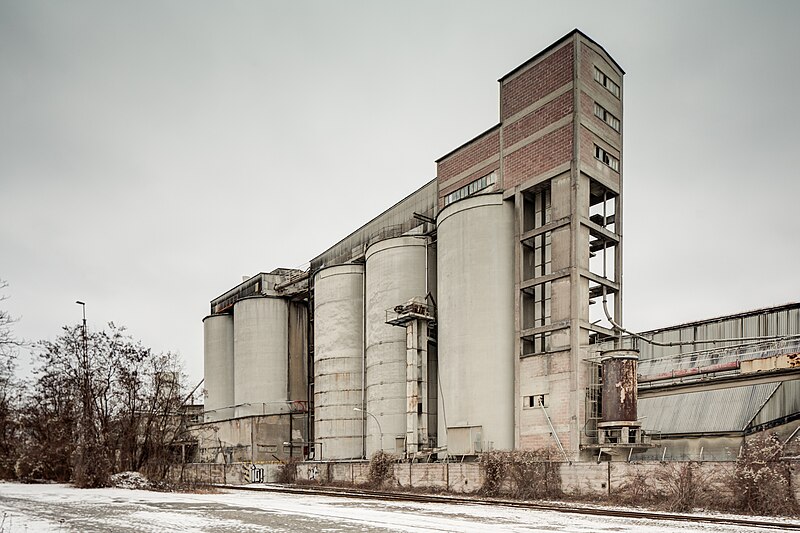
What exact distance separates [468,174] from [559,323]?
42.4 ft

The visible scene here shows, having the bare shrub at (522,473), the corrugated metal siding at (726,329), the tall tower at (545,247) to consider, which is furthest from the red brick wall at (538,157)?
the bare shrub at (522,473)

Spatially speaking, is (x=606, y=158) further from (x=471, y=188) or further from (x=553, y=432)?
(x=553, y=432)

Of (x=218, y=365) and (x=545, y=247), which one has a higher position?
(x=545, y=247)

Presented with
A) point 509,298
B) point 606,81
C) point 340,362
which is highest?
point 606,81

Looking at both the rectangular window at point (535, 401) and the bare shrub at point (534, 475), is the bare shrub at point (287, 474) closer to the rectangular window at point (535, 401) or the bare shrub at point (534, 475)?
the rectangular window at point (535, 401)

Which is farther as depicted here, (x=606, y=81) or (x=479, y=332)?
(x=606, y=81)

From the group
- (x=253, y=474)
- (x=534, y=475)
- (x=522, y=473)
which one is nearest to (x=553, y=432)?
(x=522, y=473)

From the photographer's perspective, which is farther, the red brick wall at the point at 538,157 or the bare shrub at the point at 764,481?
the red brick wall at the point at 538,157

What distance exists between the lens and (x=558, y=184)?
140 feet

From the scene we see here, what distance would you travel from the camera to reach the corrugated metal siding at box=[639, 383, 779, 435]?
42.4 m

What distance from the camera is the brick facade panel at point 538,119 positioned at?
42875 mm

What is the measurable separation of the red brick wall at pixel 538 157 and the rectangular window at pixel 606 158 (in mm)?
2388

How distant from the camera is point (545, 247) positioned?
45906 millimetres

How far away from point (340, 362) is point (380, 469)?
46.0ft
